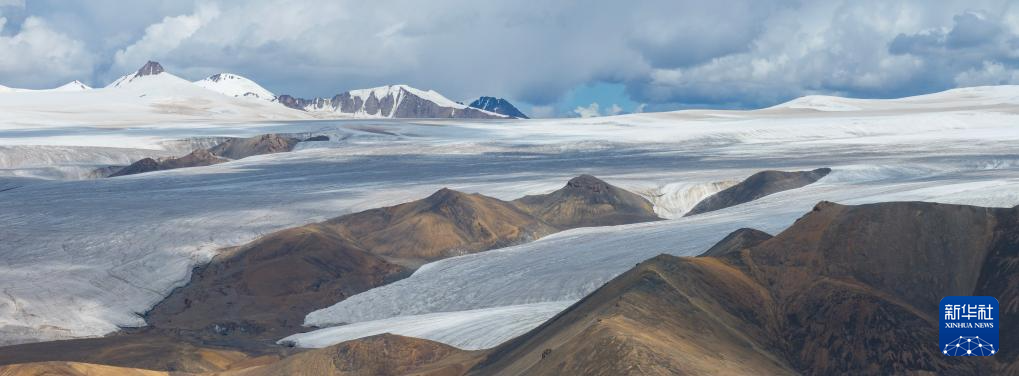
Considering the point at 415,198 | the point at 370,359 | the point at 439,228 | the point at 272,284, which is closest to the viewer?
the point at 370,359

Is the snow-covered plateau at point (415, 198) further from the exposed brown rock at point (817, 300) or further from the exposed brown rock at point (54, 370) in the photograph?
the exposed brown rock at point (54, 370)

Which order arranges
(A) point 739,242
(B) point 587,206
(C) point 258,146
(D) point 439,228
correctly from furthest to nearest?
(C) point 258,146 < (B) point 587,206 < (D) point 439,228 < (A) point 739,242

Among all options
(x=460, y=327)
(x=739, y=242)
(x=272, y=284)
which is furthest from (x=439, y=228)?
(x=739, y=242)

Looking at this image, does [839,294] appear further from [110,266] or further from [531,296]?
[110,266]

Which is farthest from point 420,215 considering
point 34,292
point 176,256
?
point 34,292

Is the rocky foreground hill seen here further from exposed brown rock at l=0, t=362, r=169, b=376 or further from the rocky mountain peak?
the rocky mountain peak

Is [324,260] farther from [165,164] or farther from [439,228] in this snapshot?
[165,164]
